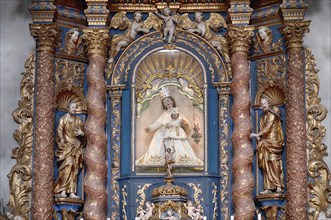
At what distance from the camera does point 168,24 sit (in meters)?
23.8

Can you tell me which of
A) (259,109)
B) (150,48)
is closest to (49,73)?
(150,48)

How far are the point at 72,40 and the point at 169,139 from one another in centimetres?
309

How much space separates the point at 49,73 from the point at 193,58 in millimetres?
3421

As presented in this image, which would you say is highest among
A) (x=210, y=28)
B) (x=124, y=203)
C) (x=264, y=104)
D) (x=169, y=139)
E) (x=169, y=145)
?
(x=210, y=28)

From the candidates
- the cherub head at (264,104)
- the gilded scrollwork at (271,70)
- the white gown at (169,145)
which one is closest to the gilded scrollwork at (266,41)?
the gilded scrollwork at (271,70)

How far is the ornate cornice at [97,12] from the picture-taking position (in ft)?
76.3

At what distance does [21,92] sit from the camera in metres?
22.8

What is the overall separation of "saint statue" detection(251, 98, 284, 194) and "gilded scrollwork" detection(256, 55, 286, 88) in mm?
597

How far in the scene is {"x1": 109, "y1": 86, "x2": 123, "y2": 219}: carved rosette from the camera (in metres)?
23.1

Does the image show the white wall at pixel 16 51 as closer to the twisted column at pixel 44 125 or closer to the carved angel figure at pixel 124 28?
the twisted column at pixel 44 125

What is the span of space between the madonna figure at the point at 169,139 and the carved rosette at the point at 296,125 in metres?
2.23

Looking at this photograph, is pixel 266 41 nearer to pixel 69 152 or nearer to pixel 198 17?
pixel 198 17

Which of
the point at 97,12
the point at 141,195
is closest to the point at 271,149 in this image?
the point at 141,195

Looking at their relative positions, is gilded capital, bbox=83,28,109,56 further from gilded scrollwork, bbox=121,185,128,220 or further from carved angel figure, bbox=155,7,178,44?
gilded scrollwork, bbox=121,185,128,220
